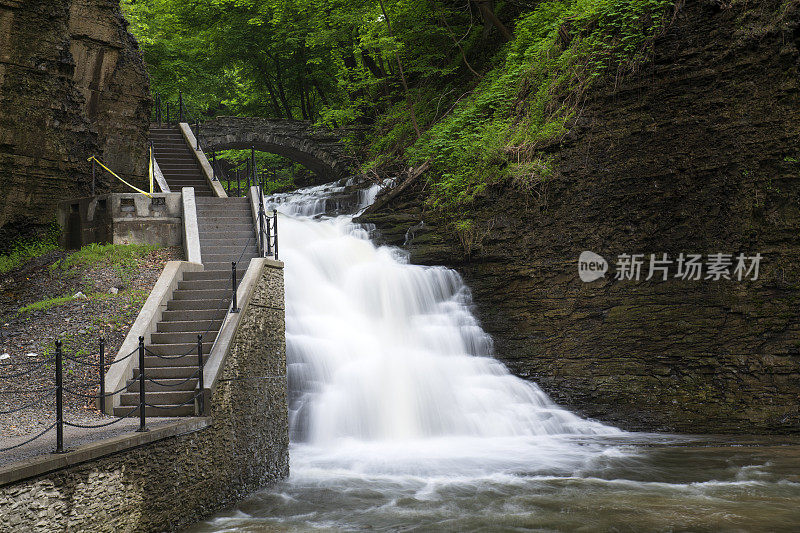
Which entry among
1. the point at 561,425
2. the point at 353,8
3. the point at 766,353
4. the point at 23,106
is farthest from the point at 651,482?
the point at 353,8

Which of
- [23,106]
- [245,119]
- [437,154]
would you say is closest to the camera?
[23,106]

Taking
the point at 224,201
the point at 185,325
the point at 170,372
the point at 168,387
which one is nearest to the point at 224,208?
the point at 224,201

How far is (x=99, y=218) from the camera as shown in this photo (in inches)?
522

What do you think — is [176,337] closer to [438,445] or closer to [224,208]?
[438,445]

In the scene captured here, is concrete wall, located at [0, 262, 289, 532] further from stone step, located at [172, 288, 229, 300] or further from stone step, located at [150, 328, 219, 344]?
stone step, located at [172, 288, 229, 300]

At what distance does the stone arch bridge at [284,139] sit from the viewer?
26641 millimetres

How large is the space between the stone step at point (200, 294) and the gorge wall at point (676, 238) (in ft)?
21.4

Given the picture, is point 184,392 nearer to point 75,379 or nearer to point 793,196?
point 75,379

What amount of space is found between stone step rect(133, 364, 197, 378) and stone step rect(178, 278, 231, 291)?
7.53 ft

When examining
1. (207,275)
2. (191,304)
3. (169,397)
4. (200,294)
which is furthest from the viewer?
(207,275)

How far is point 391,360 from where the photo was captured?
1352 cm

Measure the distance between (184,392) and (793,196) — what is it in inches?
449

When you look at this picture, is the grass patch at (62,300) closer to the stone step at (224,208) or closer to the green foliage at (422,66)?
the stone step at (224,208)

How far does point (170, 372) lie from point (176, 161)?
1278 centimetres
